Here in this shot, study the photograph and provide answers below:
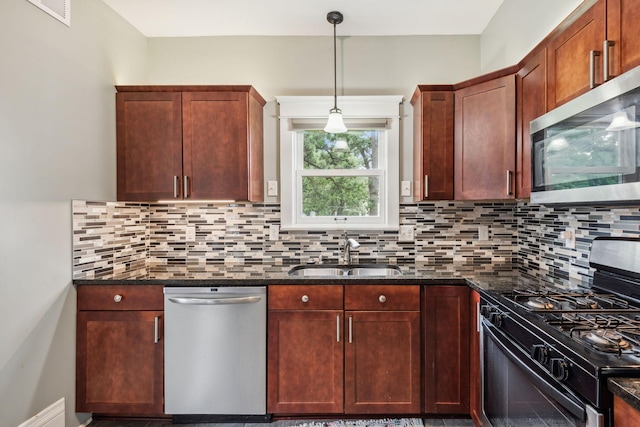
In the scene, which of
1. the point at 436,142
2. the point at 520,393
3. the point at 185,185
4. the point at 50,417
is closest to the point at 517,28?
the point at 436,142

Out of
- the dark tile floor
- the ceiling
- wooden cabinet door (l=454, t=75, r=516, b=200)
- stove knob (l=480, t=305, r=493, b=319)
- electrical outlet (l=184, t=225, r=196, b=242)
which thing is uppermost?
the ceiling

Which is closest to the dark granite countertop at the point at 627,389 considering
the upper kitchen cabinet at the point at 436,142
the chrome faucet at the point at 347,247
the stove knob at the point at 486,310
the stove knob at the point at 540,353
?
the stove knob at the point at 540,353

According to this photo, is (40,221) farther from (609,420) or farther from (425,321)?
(609,420)

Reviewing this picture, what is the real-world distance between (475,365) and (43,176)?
253 cm

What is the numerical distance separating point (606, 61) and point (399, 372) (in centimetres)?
178

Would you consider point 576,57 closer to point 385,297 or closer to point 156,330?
point 385,297

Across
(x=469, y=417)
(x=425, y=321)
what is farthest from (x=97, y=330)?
(x=469, y=417)

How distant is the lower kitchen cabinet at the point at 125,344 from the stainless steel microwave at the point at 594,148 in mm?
2110

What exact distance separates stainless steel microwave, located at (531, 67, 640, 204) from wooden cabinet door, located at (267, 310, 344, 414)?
4.27 ft

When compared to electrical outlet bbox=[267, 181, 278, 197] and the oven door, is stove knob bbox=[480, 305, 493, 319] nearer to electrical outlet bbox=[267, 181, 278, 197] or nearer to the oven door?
the oven door

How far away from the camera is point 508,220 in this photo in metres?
2.64

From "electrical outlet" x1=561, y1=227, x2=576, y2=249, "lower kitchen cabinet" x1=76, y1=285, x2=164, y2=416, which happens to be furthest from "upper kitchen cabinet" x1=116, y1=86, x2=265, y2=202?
"electrical outlet" x1=561, y1=227, x2=576, y2=249

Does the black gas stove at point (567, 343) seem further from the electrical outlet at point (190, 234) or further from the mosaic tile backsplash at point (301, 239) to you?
the electrical outlet at point (190, 234)

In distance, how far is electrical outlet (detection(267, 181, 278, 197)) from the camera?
8.85ft
